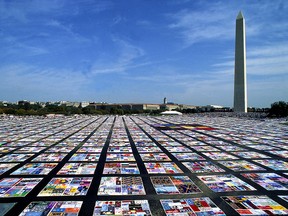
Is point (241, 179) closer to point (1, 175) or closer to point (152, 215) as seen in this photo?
point (152, 215)

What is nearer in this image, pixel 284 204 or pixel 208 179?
pixel 284 204

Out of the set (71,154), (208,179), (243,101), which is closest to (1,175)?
(71,154)

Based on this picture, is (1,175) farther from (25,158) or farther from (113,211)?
(113,211)

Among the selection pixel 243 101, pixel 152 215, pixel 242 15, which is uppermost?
pixel 242 15

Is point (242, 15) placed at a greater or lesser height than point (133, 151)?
greater

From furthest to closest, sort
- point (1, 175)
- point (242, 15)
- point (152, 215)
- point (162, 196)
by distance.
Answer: point (242, 15), point (1, 175), point (162, 196), point (152, 215)

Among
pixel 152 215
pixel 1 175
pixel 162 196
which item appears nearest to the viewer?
pixel 152 215
